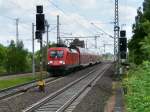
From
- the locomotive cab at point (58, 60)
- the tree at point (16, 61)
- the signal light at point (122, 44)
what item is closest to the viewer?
the signal light at point (122, 44)

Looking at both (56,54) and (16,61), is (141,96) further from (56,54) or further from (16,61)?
(16,61)

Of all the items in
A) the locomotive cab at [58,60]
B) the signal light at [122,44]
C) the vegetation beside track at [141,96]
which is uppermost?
the signal light at [122,44]

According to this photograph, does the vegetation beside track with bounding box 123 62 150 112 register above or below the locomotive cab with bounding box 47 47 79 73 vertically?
below

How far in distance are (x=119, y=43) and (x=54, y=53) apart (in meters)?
8.73

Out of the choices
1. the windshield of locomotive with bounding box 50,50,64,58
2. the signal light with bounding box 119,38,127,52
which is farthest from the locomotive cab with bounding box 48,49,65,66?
the signal light with bounding box 119,38,127,52

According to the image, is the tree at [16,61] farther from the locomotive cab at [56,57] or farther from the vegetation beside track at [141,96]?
the vegetation beside track at [141,96]

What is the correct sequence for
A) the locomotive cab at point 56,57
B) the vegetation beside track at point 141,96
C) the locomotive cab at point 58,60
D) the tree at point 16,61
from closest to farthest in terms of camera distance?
the vegetation beside track at point 141,96 → the locomotive cab at point 58,60 → the locomotive cab at point 56,57 → the tree at point 16,61

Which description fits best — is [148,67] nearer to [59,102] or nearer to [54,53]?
[59,102]

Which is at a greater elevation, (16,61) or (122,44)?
(122,44)

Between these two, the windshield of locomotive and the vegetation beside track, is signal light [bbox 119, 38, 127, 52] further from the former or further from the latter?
the vegetation beside track

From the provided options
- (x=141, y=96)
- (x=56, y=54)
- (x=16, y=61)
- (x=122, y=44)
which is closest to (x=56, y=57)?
(x=56, y=54)

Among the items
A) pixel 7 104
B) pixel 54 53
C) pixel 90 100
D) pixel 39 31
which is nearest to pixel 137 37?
pixel 54 53

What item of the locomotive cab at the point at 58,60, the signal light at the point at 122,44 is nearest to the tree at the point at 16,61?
the locomotive cab at the point at 58,60

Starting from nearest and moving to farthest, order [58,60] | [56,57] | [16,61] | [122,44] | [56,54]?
[122,44]
[58,60]
[56,57]
[56,54]
[16,61]
